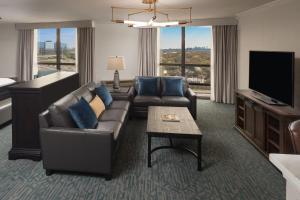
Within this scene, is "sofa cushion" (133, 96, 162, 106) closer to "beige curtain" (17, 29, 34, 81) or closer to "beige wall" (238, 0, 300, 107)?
"beige wall" (238, 0, 300, 107)

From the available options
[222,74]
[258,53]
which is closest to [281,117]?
[258,53]

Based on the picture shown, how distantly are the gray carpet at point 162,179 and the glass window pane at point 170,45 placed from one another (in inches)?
178

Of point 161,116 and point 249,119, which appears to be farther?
point 249,119

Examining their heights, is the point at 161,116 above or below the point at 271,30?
below

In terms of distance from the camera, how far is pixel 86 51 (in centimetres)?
753

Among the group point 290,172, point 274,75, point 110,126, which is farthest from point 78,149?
point 274,75

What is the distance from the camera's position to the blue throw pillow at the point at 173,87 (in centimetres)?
577

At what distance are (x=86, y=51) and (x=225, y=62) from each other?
409cm

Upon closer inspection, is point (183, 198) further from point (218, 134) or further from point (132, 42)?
point (132, 42)

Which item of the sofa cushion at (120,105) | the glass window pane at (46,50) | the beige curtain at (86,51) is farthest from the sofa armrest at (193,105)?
the glass window pane at (46,50)

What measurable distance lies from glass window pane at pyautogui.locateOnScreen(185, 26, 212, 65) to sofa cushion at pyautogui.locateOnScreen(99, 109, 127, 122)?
415cm

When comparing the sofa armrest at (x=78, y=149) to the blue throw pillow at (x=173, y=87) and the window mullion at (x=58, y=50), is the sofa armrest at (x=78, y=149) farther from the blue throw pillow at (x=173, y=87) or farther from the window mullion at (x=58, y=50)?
the window mullion at (x=58, y=50)

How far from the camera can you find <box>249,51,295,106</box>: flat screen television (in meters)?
3.33

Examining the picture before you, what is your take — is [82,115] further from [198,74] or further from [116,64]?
[198,74]
